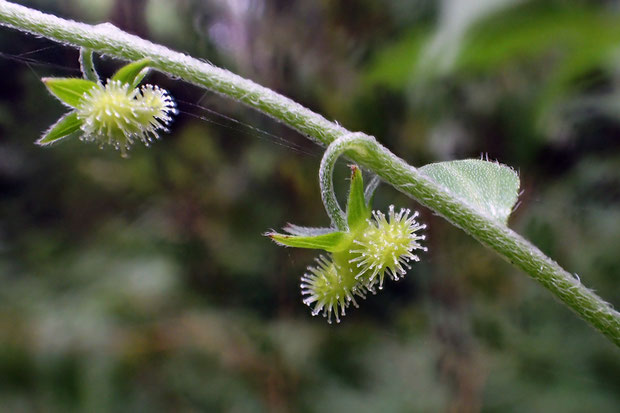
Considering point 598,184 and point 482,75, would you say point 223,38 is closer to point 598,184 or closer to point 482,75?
point 482,75

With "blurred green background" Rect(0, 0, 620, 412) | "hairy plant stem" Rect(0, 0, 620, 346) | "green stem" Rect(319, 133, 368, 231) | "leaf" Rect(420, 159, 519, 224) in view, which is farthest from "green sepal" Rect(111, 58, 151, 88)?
"blurred green background" Rect(0, 0, 620, 412)

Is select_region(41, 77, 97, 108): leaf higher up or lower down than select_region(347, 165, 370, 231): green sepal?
lower down

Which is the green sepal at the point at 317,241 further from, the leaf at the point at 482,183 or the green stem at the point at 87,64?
the green stem at the point at 87,64

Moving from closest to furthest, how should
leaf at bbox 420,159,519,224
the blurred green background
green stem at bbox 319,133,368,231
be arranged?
green stem at bbox 319,133,368,231
leaf at bbox 420,159,519,224
the blurred green background

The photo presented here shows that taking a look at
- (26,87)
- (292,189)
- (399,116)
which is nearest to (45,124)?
(26,87)

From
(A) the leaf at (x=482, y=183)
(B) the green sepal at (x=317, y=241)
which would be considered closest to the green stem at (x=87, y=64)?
(B) the green sepal at (x=317, y=241)

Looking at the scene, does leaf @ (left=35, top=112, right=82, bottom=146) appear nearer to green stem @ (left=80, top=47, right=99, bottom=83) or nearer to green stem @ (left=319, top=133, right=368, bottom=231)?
green stem @ (left=80, top=47, right=99, bottom=83)

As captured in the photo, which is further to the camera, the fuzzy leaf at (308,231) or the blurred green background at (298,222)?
the blurred green background at (298,222)
